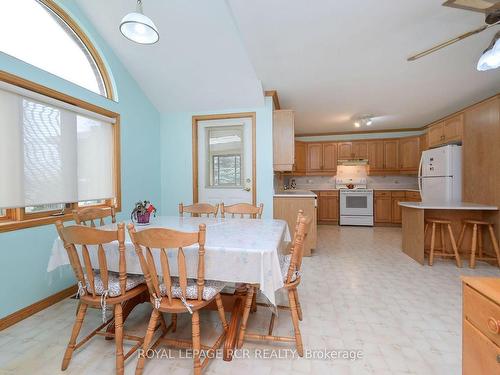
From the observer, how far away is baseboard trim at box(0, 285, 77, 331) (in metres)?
1.82

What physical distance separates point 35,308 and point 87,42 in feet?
8.89

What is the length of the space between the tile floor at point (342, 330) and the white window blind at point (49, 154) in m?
1.04

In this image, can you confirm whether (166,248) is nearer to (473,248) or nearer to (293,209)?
(293,209)

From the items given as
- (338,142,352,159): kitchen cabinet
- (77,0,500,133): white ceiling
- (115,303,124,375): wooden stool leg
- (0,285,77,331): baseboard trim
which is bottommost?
(0,285,77,331): baseboard trim

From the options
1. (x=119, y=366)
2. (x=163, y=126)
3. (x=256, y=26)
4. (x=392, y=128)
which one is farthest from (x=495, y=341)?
(x=392, y=128)

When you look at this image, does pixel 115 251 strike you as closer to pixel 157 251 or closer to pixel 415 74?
pixel 157 251

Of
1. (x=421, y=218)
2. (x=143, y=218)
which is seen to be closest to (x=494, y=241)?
(x=421, y=218)

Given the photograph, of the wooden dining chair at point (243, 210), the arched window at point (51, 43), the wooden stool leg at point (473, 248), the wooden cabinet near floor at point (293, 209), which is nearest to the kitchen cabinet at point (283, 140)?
the wooden cabinet near floor at point (293, 209)

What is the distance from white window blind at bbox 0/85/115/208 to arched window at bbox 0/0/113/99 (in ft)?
1.32

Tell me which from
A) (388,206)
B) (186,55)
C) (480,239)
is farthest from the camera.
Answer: (388,206)

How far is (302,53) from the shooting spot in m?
2.63

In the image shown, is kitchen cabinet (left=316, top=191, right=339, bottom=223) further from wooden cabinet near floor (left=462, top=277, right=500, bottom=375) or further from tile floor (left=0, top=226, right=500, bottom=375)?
wooden cabinet near floor (left=462, top=277, right=500, bottom=375)

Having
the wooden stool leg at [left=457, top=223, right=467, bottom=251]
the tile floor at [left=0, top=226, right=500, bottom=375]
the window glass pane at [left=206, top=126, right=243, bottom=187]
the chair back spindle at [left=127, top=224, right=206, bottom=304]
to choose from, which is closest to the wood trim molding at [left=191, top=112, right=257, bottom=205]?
the window glass pane at [left=206, top=126, right=243, bottom=187]

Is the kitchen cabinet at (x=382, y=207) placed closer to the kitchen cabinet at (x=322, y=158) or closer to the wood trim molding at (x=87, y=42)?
the kitchen cabinet at (x=322, y=158)
